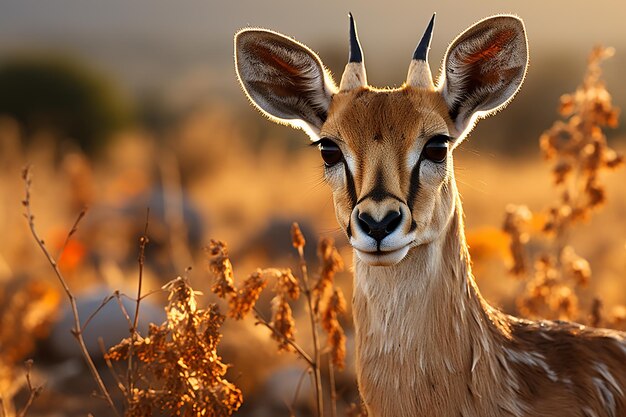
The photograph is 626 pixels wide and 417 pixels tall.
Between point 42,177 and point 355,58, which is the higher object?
point 42,177

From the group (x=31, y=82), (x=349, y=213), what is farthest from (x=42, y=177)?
(x=349, y=213)

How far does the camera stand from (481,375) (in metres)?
4.77

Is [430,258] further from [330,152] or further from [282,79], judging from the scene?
[282,79]

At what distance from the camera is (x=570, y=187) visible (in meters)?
7.75

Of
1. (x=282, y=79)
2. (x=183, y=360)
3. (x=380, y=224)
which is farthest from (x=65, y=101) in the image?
(x=380, y=224)

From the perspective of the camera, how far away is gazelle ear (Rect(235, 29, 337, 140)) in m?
5.19

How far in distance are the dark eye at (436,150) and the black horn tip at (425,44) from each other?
48 cm

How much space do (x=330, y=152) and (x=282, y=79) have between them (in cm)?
64

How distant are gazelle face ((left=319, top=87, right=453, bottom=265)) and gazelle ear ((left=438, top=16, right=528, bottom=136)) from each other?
0.36 ft

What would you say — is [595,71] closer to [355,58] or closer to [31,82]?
[355,58]

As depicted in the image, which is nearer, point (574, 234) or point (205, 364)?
point (205, 364)

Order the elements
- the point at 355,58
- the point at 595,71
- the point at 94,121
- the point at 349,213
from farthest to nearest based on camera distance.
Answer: the point at 94,121 < the point at 595,71 < the point at 355,58 < the point at 349,213

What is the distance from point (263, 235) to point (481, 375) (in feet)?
33.2

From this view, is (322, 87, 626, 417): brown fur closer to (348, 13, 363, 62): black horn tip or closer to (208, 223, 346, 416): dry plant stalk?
(348, 13, 363, 62): black horn tip
